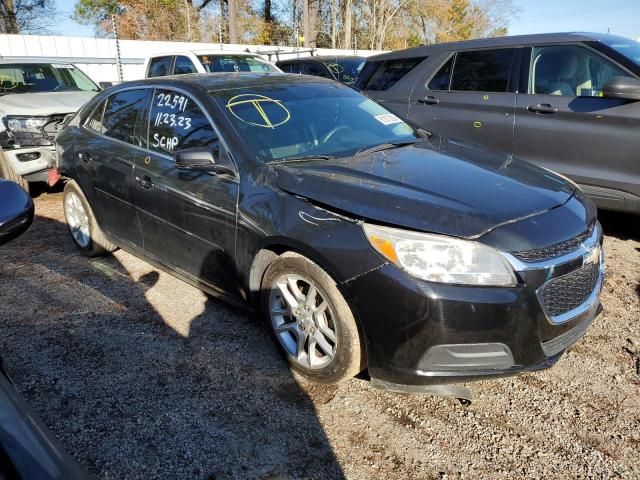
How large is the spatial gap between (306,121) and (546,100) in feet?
8.66

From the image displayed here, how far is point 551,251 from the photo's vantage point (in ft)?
7.64

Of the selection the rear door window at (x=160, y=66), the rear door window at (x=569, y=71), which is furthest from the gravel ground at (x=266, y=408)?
the rear door window at (x=160, y=66)

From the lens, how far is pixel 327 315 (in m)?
2.65

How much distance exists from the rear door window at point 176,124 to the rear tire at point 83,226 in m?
1.20

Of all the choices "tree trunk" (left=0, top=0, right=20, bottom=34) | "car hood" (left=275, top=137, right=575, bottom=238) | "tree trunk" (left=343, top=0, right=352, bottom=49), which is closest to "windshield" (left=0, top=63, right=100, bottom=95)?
"car hood" (left=275, top=137, right=575, bottom=238)

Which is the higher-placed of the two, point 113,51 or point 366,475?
point 113,51

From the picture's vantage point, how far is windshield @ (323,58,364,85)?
10.4 meters

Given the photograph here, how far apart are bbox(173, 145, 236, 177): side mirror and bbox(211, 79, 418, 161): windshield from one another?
20cm

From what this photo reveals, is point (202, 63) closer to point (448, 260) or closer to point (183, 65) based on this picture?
point (183, 65)

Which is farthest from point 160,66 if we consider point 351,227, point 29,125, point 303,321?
point 351,227

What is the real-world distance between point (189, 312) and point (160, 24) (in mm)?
29543

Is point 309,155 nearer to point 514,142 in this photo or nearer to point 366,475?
point 366,475

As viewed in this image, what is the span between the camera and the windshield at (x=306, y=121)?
3.13m

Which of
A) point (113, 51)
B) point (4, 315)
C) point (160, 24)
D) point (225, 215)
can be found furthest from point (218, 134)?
point (160, 24)
